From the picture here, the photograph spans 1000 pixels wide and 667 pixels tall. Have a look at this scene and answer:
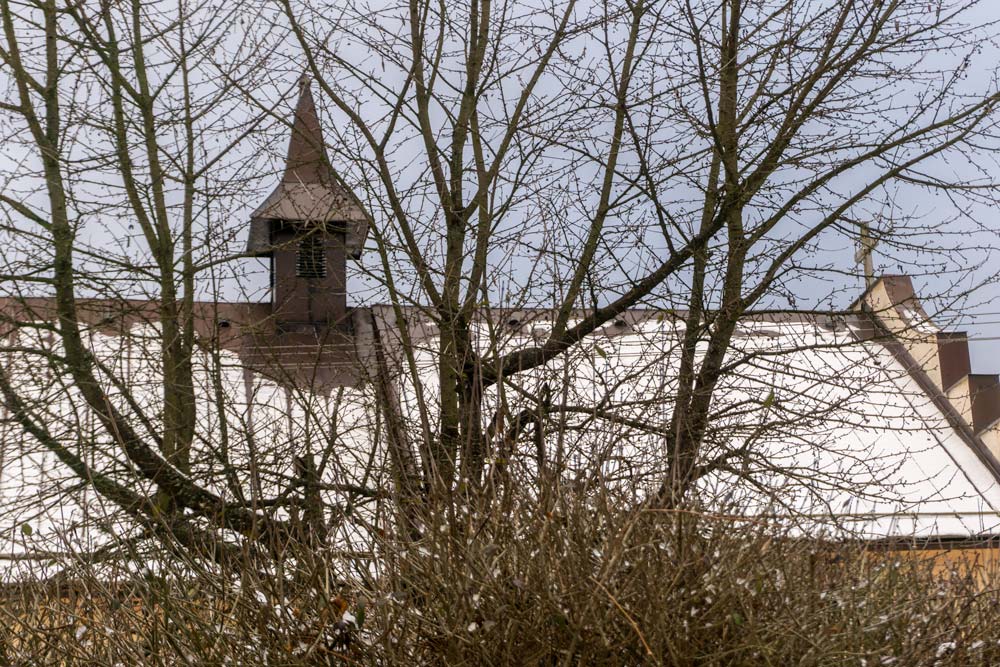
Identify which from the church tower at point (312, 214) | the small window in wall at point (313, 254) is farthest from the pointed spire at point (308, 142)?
the small window in wall at point (313, 254)

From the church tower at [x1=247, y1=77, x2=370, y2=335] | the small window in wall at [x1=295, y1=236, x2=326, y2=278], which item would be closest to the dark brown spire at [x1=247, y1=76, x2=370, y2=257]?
the church tower at [x1=247, y1=77, x2=370, y2=335]

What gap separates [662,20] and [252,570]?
5798 mm

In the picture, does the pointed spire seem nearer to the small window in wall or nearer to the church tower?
the church tower

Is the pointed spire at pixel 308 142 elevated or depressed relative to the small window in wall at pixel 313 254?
elevated

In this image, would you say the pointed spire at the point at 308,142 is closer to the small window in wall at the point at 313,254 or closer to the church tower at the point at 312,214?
the church tower at the point at 312,214

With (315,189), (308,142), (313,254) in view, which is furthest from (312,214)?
(308,142)

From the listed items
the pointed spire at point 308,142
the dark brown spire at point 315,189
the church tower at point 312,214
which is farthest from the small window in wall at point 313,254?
the pointed spire at point 308,142

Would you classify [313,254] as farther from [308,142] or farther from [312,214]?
[308,142]

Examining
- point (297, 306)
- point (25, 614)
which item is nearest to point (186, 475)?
point (25, 614)

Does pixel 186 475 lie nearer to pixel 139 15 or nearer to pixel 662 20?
pixel 139 15

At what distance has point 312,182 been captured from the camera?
389 inches

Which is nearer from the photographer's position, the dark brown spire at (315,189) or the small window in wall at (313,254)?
the dark brown spire at (315,189)

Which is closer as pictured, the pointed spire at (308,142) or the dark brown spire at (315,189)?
the dark brown spire at (315,189)

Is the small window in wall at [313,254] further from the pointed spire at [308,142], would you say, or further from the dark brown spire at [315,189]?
the pointed spire at [308,142]
